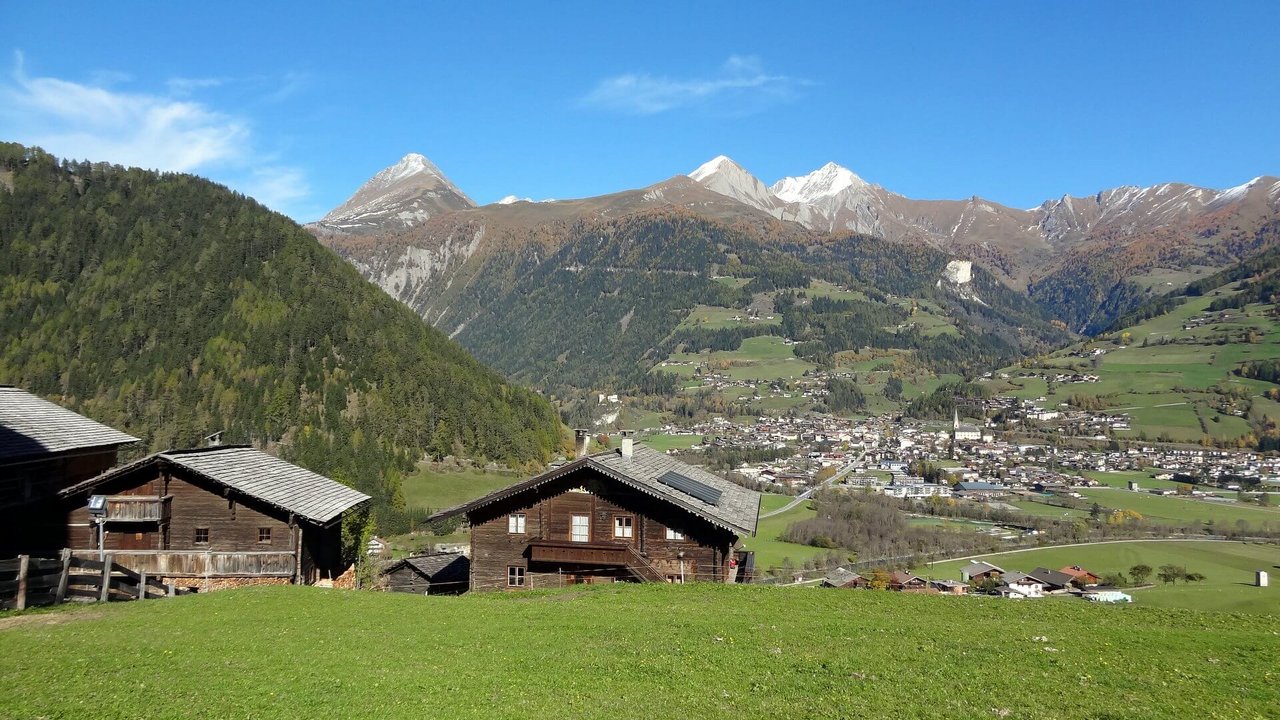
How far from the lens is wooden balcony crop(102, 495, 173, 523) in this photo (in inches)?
1310

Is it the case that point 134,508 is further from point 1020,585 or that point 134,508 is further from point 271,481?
point 1020,585

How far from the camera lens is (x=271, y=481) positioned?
117 feet

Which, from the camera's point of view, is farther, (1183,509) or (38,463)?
(1183,509)

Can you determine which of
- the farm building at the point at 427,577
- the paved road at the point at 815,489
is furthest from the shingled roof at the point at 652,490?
the paved road at the point at 815,489

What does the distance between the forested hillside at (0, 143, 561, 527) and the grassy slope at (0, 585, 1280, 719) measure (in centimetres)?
9436

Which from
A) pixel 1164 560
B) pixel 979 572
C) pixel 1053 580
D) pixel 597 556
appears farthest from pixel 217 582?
pixel 1164 560

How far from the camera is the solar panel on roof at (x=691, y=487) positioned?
3717cm

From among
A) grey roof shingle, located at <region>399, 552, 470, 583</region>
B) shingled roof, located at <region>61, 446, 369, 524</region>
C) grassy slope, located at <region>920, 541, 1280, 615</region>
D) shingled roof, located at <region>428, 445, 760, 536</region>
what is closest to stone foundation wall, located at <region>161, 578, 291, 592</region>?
shingled roof, located at <region>61, 446, 369, 524</region>

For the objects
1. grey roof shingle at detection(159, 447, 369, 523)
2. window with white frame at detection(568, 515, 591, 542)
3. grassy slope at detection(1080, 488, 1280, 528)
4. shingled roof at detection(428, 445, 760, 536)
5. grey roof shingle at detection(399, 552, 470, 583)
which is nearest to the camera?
grey roof shingle at detection(159, 447, 369, 523)

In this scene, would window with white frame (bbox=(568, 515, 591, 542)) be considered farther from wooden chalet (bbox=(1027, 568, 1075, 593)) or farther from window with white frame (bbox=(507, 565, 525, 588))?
wooden chalet (bbox=(1027, 568, 1075, 593))

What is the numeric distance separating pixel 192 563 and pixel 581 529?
15884 millimetres

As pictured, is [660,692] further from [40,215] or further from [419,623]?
[40,215]

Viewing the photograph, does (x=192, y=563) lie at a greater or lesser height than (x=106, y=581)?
lesser

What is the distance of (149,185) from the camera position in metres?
161
